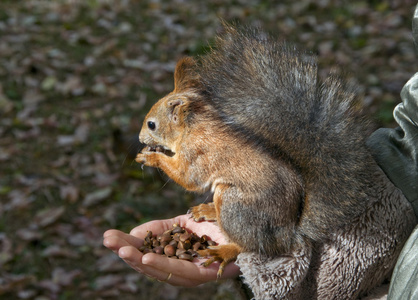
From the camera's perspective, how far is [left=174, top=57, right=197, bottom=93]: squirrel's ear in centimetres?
166

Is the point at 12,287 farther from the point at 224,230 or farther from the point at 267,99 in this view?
the point at 267,99

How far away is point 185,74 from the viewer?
1697mm

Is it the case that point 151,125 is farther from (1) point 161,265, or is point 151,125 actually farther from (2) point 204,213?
(1) point 161,265

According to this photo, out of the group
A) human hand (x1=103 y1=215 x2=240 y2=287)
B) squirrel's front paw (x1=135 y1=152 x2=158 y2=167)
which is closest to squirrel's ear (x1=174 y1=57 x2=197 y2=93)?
squirrel's front paw (x1=135 y1=152 x2=158 y2=167)

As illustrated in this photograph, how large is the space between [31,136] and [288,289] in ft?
8.60

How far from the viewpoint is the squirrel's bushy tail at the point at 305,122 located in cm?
130

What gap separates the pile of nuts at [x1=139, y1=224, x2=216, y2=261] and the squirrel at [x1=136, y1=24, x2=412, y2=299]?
0.06 metres

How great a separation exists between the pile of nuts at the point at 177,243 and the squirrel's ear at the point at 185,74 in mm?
479

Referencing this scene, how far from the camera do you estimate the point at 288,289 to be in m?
1.29

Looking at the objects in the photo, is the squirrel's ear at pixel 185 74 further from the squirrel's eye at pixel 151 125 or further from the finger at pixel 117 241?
the finger at pixel 117 241

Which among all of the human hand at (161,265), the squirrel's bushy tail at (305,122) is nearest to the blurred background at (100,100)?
the squirrel's bushy tail at (305,122)

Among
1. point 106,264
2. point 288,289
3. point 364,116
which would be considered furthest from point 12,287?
point 364,116

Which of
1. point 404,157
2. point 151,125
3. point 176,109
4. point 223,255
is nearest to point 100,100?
point 151,125

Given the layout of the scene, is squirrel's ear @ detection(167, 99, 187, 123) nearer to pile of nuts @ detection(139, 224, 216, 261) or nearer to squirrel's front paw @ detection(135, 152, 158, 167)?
squirrel's front paw @ detection(135, 152, 158, 167)
